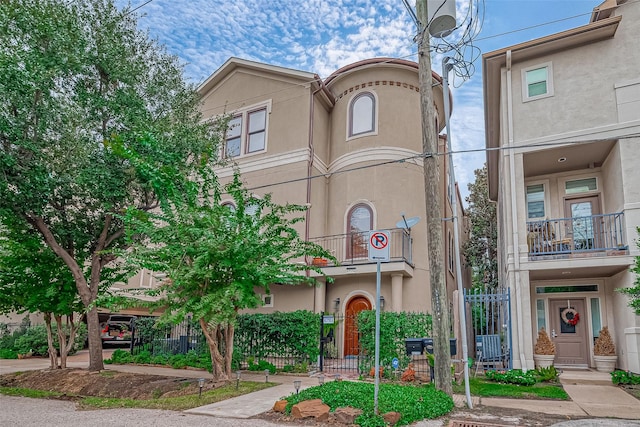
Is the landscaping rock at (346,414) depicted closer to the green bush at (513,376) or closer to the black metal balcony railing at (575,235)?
the green bush at (513,376)

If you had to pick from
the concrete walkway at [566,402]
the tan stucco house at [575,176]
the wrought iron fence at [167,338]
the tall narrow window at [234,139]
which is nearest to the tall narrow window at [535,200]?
the tan stucco house at [575,176]

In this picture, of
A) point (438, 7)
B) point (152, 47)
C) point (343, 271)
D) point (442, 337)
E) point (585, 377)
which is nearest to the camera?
point (442, 337)

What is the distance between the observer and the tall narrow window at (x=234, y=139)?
1931 cm

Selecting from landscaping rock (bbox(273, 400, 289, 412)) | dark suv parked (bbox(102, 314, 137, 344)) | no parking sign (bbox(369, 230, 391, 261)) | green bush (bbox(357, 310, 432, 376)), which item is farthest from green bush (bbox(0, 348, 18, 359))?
no parking sign (bbox(369, 230, 391, 261))

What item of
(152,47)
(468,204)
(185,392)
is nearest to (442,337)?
(185,392)

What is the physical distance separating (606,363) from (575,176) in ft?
18.6

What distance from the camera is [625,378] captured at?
10.6m

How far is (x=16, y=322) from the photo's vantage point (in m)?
20.6

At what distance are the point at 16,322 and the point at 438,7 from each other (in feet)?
70.0

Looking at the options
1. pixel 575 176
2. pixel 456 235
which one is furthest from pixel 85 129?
pixel 575 176

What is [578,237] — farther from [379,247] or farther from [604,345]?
[379,247]

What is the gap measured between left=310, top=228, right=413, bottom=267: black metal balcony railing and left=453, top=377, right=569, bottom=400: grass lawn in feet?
18.3

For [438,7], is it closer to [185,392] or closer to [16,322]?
[185,392]

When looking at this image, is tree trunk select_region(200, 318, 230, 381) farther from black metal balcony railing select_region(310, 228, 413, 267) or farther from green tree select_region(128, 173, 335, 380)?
black metal balcony railing select_region(310, 228, 413, 267)
